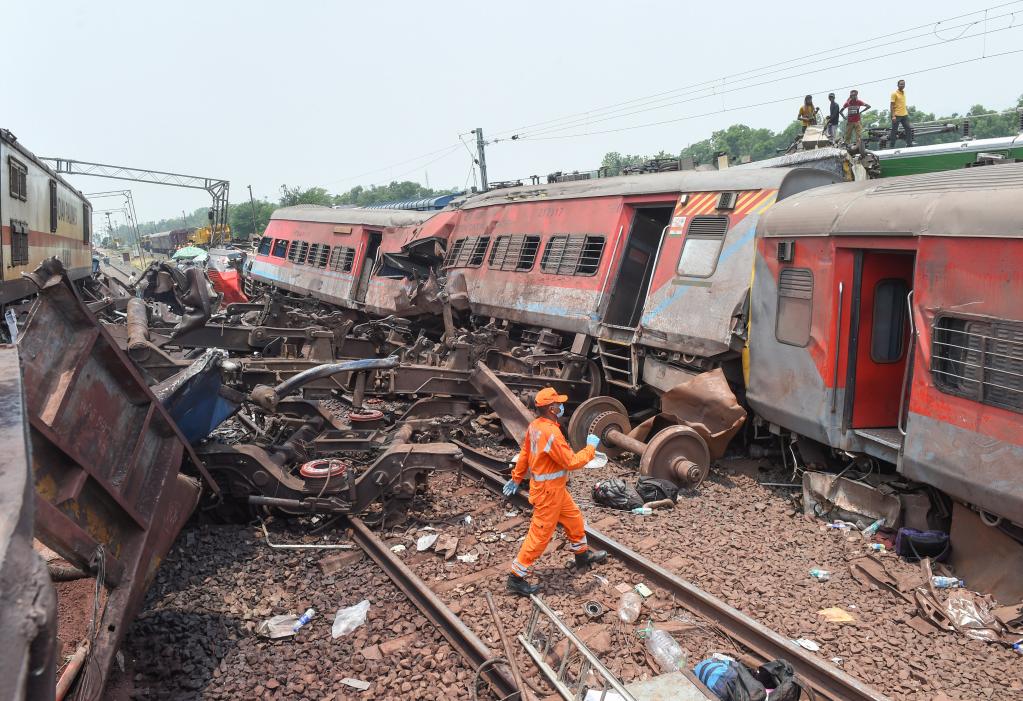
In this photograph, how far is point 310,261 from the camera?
64.5 ft

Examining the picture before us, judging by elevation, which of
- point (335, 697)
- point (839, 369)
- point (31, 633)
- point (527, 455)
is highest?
point (31, 633)

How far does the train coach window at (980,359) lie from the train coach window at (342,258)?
13.7 metres

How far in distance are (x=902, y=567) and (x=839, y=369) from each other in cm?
180

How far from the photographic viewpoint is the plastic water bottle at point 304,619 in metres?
4.95

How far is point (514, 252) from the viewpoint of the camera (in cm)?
1192

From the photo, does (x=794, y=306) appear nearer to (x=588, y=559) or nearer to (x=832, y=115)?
(x=588, y=559)

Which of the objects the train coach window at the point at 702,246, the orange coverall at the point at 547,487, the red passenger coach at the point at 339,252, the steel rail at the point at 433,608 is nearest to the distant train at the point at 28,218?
the steel rail at the point at 433,608

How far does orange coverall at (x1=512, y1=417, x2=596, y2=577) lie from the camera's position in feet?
17.7

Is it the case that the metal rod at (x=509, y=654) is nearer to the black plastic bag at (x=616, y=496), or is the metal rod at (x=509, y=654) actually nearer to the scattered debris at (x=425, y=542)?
the scattered debris at (x=425, y=542)

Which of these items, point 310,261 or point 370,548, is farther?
point 310,261

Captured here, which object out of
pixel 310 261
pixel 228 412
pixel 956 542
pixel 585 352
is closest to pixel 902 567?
pixel 956 542

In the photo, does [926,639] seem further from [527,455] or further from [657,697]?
[527,455]

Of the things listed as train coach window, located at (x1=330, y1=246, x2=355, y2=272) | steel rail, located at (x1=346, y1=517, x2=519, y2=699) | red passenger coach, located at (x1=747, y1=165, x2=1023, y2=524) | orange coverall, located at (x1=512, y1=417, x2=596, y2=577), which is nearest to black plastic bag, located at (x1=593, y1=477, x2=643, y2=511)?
orange coverall, located at (x1=512, y1=417, x2=596, y2=577)

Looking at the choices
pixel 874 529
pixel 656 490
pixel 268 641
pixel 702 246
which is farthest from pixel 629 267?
pixel 268 641
